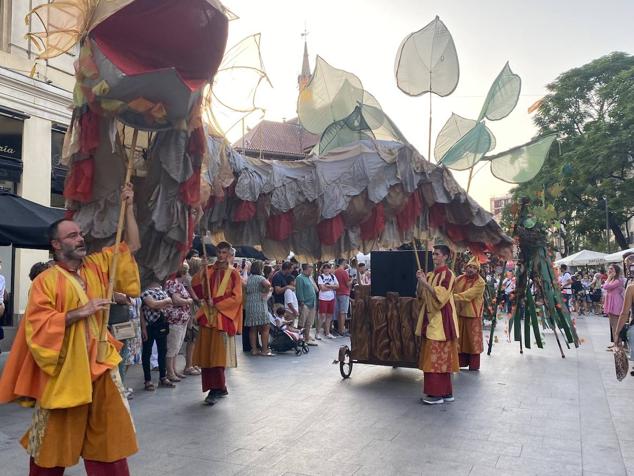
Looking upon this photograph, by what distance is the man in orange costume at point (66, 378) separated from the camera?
2904mm

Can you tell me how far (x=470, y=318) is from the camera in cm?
805

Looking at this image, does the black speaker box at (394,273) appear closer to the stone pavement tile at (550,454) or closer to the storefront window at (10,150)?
the stone pavement tile at (550,454)

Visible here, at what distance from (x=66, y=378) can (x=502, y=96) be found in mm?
5620

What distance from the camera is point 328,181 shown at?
5.69 metres

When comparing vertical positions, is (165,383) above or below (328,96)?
below

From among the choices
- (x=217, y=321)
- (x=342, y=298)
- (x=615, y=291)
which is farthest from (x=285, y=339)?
(x=615, y=291)

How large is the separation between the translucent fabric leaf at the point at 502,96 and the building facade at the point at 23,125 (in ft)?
26.1

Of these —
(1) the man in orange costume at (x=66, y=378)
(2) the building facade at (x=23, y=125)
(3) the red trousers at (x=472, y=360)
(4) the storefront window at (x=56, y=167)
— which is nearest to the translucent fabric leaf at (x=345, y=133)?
(3) the red trousers at (x=472, y=360)

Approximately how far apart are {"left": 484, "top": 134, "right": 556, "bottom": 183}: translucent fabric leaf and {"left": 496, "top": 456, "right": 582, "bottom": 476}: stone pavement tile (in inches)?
145

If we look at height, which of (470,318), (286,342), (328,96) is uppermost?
(328,96)

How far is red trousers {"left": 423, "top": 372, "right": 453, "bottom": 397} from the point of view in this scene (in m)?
6.08

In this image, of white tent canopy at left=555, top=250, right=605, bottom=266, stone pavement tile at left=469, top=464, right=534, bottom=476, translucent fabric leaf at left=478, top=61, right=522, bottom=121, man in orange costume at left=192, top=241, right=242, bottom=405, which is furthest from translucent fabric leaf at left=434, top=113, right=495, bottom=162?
white tent canopy at left=555, top=250, right=605, bottom=266

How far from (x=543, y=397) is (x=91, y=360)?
526 cm

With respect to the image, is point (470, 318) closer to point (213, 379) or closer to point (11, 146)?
point (213, 379)
